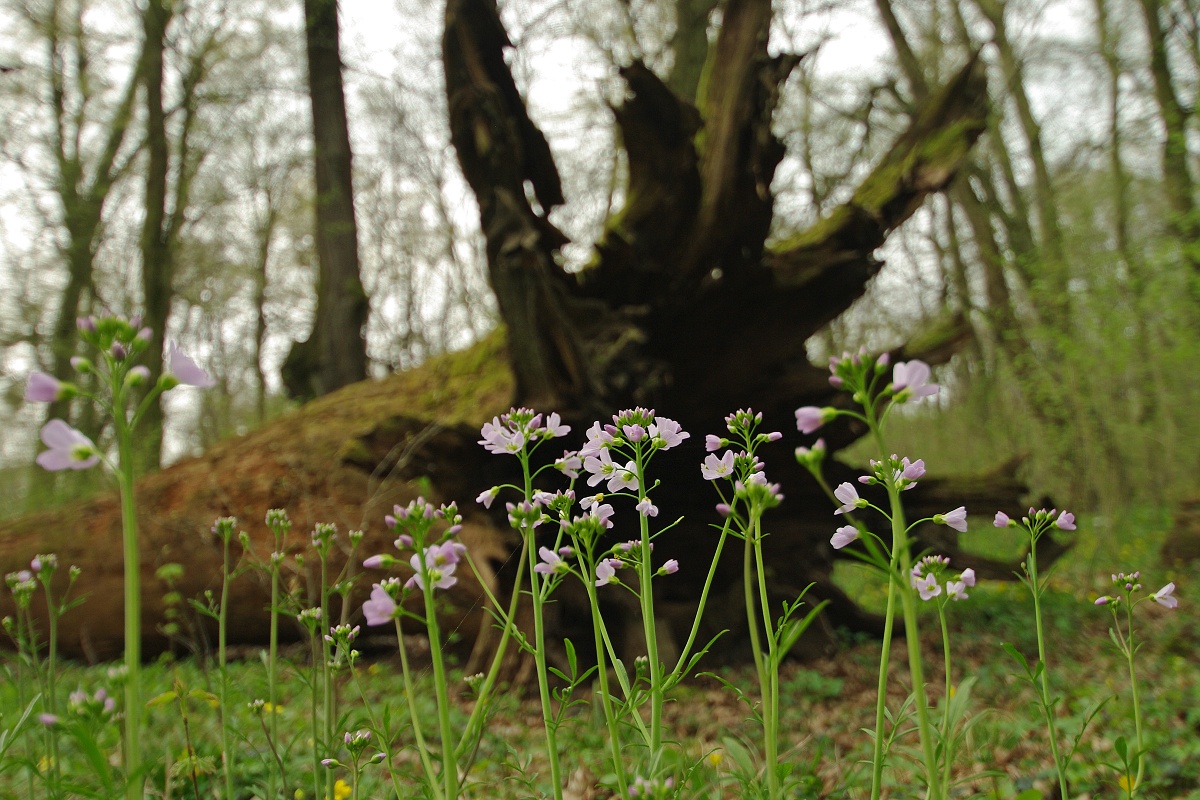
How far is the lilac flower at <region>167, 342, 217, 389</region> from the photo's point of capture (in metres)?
0.81

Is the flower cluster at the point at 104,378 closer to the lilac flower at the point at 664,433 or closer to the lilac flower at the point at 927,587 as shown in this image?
the lilac flower at the point at 664,433

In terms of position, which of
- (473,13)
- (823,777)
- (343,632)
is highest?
(473,13)

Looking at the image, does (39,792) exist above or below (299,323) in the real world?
below

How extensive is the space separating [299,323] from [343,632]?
1383 cm

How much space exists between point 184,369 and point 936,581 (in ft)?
4.82

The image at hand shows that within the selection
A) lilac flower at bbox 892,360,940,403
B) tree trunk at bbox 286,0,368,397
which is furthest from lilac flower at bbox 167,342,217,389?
tree trunk at bbox 286,0,368,397

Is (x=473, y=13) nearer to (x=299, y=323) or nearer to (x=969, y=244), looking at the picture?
(x=969, y=244)

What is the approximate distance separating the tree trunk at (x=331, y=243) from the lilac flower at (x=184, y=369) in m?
5.89

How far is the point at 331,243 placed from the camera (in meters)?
6.76

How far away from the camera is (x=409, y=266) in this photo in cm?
1477

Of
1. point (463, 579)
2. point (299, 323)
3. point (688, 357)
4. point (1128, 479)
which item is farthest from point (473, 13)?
point (299, 323)

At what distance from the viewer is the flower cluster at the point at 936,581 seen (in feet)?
4.00

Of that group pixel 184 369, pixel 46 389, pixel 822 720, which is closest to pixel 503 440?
pixel 184 369

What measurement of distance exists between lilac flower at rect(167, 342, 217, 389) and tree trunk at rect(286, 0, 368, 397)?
5.89m
